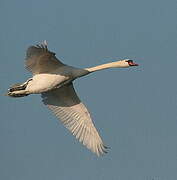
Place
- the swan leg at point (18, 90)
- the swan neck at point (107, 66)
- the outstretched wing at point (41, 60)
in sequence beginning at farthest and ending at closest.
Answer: the swan leg at point (18, 90), the swan neck at point (107, 66), the outstretched wing at point (41, 60)

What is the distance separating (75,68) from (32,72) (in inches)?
63.6

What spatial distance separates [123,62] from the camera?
69.5ft

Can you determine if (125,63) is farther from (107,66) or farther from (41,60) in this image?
(41,60)

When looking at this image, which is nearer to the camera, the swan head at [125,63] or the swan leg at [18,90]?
the swan leg at [18,90]

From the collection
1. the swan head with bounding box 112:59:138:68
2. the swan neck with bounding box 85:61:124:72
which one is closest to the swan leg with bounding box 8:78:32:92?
the swan neck with bounding box 85:61:124:72

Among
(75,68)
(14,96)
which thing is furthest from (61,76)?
(14,96)

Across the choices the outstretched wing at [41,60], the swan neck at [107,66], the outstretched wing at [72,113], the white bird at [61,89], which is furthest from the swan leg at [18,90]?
the swan neck at [107,66]

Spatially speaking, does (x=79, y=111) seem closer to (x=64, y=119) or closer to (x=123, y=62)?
(x=64, y=119)

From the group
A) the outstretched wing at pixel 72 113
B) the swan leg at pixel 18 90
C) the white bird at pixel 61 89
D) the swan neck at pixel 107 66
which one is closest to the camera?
the white bird at pixel 61 89

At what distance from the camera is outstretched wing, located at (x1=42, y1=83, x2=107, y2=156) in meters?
21.4

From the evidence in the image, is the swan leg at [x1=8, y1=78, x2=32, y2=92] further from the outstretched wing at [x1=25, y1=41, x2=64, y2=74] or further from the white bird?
the outstretched wing at [x1=25, y1=41, x2=64, y2=74]

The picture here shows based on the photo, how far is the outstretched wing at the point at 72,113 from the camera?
2138cm

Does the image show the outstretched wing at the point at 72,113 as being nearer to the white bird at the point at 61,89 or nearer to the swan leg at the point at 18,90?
the white bird at the point at 61,89

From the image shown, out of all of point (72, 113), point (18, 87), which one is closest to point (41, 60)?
point (18, 87)
